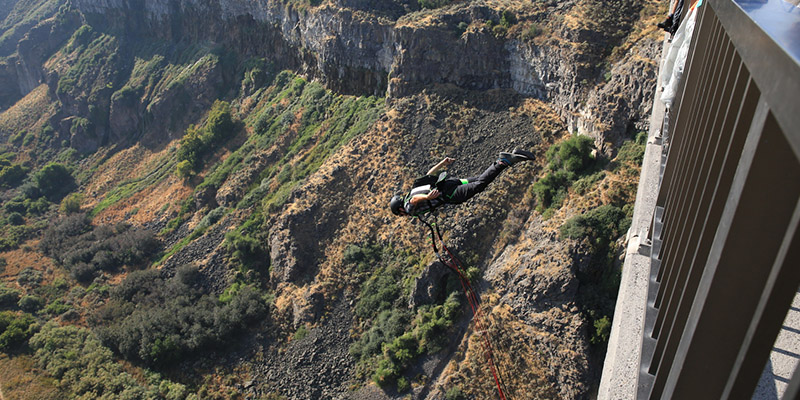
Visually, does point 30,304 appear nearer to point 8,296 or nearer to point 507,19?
point 8,296

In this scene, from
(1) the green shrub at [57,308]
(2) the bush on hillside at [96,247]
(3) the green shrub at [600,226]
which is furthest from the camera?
(2) the bush on hillside at [96,247]

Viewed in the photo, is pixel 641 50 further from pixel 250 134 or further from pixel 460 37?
pixel 250 134

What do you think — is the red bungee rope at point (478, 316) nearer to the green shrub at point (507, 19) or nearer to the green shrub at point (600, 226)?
the green shrub at point (600, 226)

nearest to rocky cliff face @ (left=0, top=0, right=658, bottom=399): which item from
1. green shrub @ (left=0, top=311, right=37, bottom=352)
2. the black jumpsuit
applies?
green shrub @ (left=0, top=311, right=37, bottom=352)

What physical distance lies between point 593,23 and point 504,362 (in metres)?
19.0

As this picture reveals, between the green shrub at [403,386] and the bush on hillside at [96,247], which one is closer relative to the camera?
the green shrub at [403,386]

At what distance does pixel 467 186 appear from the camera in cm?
1031


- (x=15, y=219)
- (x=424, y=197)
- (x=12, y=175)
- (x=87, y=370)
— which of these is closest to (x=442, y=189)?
(x=424, y=197)

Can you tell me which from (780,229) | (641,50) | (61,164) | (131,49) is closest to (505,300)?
(641,50)

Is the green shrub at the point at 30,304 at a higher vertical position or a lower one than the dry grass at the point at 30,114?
lower

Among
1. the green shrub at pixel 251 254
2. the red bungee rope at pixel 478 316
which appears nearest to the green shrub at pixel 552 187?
the red bungee rope at pixel 478 316

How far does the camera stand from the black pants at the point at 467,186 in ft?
32.0

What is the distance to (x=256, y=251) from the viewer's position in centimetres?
2989

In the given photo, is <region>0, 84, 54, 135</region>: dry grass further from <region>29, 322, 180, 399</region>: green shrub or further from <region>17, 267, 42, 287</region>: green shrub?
<region>29, 322, 180, 399</region>: green shrub
